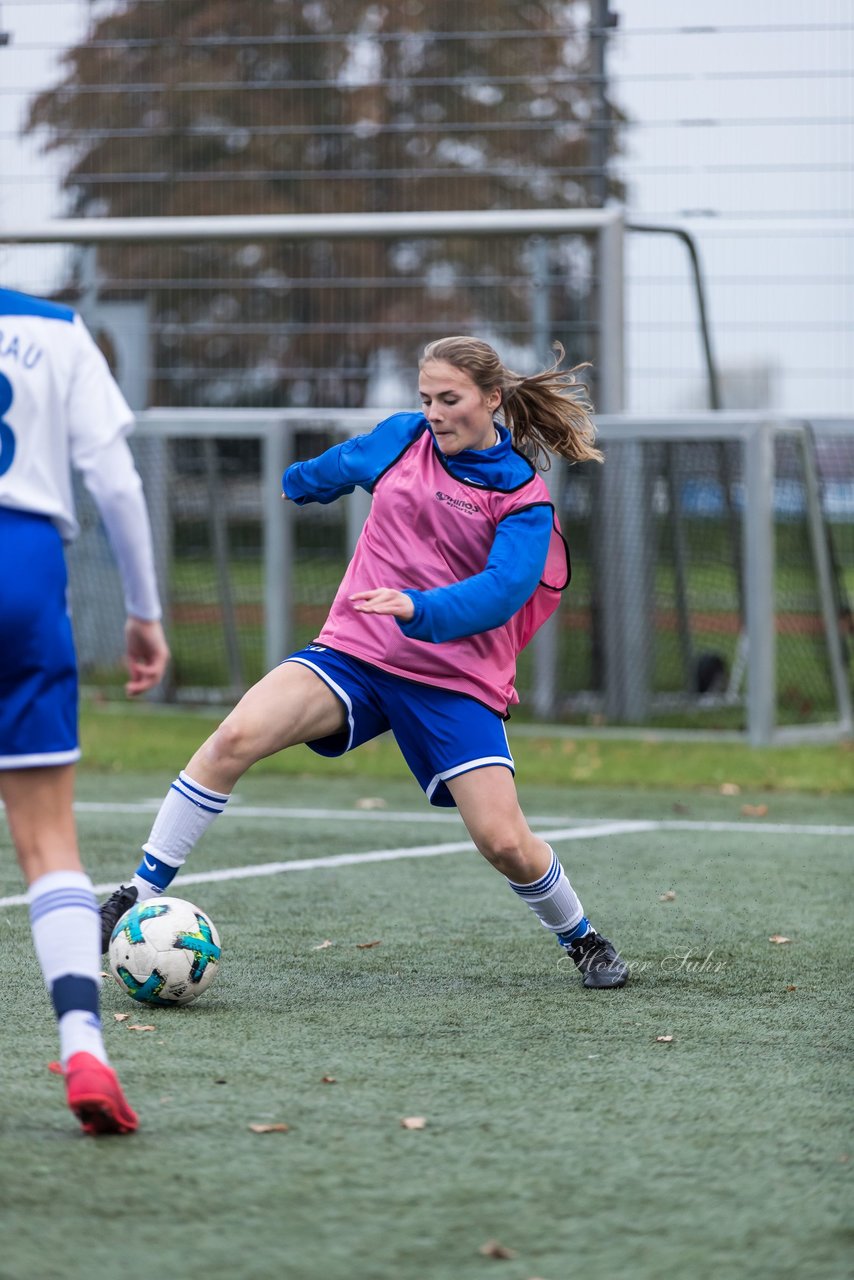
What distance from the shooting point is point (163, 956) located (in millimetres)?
5047

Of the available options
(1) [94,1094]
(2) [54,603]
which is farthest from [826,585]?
(1) [94,1094]

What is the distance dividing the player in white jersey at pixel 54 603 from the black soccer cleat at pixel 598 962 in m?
1.94

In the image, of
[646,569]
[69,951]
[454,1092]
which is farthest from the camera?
[646,569]

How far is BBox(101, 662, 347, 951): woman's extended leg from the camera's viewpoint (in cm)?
527

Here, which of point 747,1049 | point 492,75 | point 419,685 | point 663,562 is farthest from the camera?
point 492,75

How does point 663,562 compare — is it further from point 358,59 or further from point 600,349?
point 358,59

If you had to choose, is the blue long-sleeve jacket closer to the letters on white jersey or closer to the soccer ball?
the soccer ball

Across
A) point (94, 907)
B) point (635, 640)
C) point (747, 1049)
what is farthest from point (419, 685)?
point (635, 640)

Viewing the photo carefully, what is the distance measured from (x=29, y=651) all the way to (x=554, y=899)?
221 cm

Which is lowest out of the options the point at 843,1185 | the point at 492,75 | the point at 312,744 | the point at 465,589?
the point at 843,1185

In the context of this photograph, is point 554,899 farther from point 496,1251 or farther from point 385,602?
point 496,1251

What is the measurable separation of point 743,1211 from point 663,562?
29.7ft

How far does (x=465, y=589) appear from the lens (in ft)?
16.3

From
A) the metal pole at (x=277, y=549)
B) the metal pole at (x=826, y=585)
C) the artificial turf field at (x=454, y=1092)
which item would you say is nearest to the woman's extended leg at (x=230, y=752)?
the artificial turf field at (x=454, y=1092)
